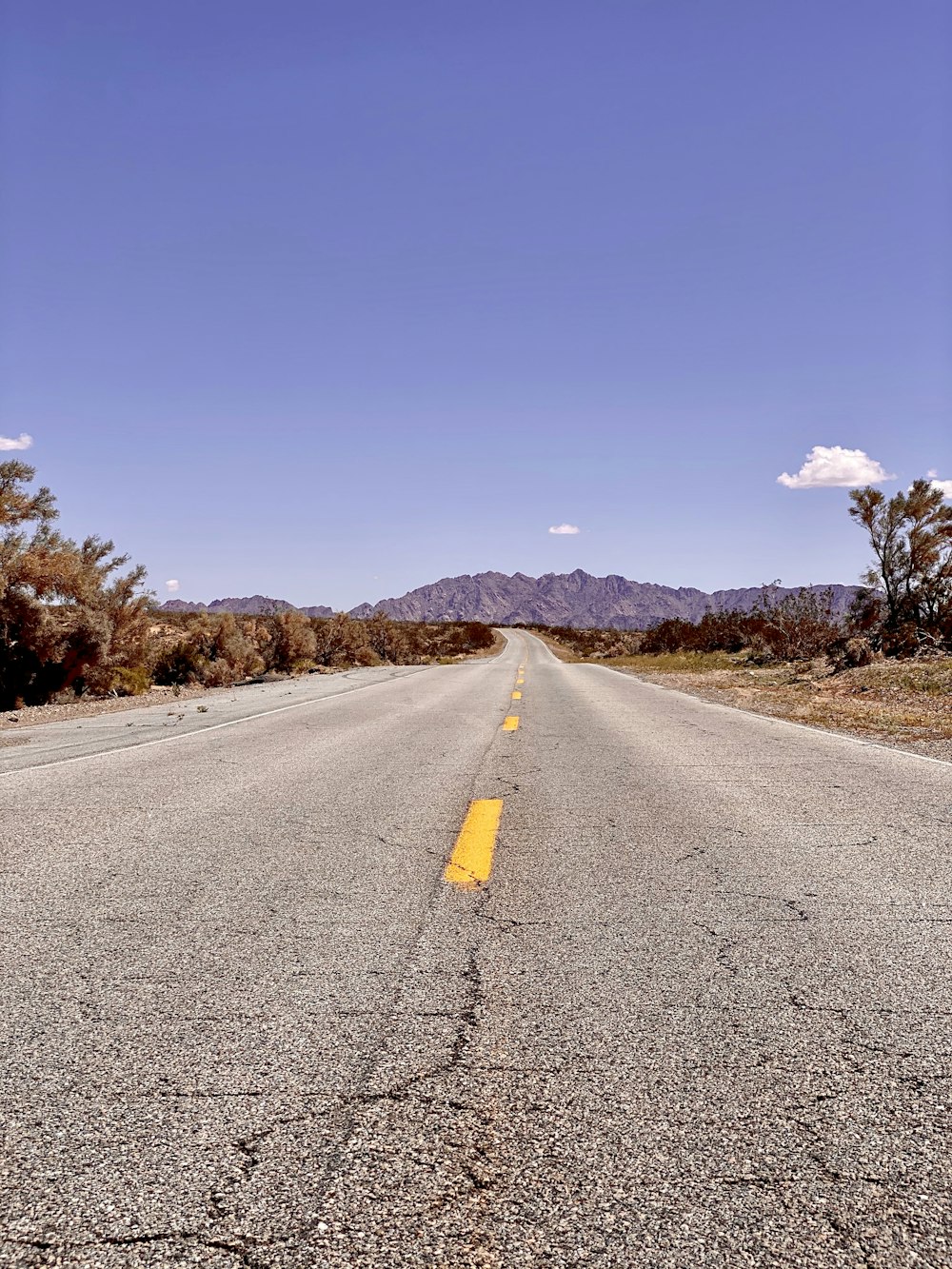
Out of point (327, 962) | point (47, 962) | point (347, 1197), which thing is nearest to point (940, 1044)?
point (347, 1197)

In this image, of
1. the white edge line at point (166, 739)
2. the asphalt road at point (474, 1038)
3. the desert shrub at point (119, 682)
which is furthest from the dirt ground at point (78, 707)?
the asphalt road at point (474, 1038)

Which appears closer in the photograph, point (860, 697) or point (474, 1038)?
point (474, 1038)

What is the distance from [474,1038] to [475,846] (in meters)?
2.21

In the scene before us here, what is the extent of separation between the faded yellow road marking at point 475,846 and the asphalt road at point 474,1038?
0.27ft

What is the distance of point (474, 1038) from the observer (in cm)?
239

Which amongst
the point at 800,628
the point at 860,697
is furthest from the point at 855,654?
the point at 800,628

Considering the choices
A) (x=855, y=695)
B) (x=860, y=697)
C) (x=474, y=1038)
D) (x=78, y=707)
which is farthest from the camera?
(x=855, y=695)

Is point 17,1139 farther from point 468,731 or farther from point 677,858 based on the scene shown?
point 468,731

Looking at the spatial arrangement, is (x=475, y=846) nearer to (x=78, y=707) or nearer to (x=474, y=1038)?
(x=474, y=1038)

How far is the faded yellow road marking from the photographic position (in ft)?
13.3

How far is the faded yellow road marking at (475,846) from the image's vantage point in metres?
4.04

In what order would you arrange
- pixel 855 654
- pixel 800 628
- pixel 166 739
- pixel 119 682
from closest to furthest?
pixel 166 739, pixel 119 682, pixel 855 654, pixel 800 628

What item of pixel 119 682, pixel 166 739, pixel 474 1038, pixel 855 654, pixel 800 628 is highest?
pixel 800 628

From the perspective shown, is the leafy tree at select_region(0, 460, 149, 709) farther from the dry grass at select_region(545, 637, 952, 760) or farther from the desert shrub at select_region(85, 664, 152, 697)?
the dry grass at select_region(545, 637, 952, 760)
